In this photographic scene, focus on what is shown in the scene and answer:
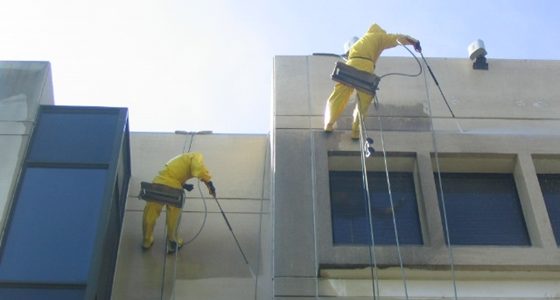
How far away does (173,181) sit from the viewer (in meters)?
10.3

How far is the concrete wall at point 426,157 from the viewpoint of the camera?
881 cm

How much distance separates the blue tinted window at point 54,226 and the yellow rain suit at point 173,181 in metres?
1.06

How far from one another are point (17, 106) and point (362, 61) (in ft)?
15.2

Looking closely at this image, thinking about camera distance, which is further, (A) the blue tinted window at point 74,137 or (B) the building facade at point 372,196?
(A) the blue tinted window at point 74,137

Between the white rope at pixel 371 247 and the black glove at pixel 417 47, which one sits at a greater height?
the black glove at pixel 417 47

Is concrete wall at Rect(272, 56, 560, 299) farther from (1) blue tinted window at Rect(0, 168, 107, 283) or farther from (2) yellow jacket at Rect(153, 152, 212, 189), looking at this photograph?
(1) blue tinted window at Rect(0, 168, 107, 283)

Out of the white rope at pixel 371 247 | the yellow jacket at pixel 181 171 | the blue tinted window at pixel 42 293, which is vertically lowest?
the blue tinted window at pixel 42 293

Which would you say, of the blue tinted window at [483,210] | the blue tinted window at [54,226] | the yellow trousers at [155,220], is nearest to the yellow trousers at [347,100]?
the blue tinted window at [483,210]

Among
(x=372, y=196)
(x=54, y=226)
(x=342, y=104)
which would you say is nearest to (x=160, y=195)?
(x=54, y=226)

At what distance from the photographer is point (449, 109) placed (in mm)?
10812

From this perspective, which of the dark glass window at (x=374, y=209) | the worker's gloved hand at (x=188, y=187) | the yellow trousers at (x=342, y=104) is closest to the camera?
the dark glass window at (x=374, y=209)

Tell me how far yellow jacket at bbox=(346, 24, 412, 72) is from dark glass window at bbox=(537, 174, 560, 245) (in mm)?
2718

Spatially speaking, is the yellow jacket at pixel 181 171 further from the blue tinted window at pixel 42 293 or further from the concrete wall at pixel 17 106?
the blue tinted window at pixel 42 293

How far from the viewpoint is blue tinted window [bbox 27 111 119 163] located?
9508 mm
